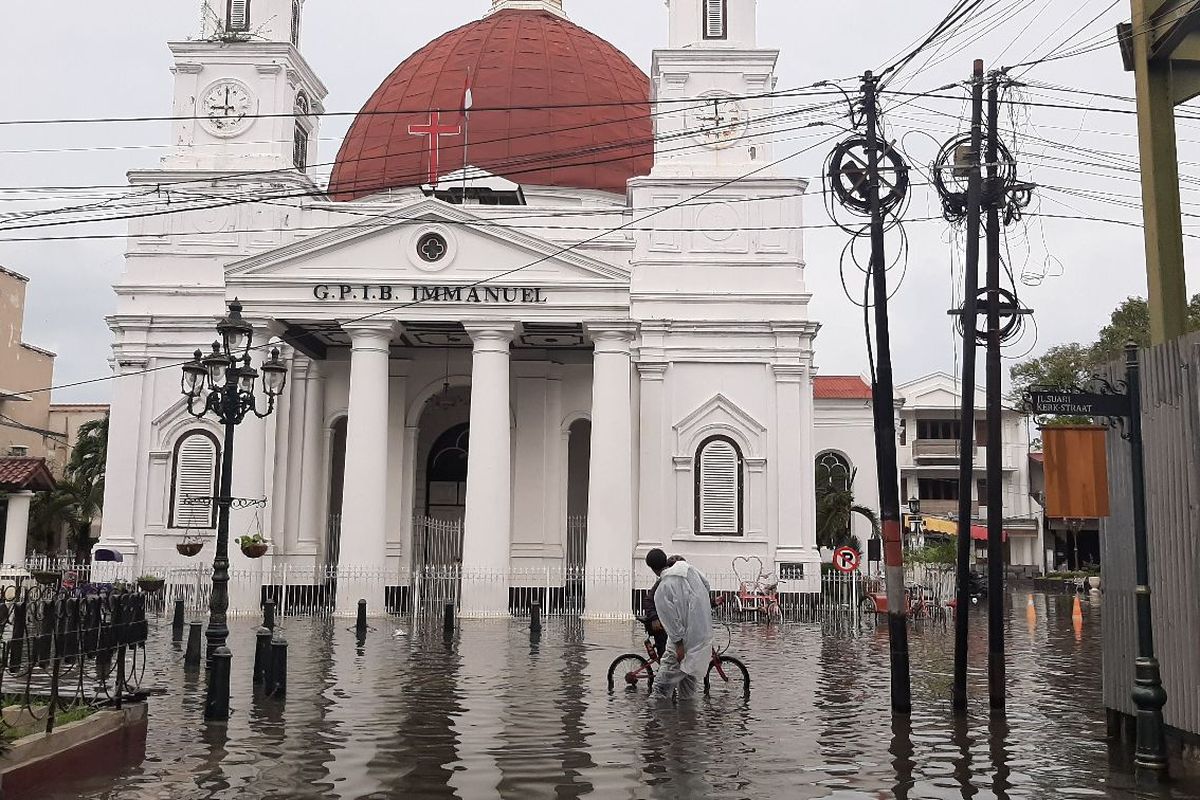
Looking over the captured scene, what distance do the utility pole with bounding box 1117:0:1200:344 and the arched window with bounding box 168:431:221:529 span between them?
26.4 m

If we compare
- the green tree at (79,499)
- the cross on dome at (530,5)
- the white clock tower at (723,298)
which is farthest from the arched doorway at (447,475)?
the cross on dome at (530,5)

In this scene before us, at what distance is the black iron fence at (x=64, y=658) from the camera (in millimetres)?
8789

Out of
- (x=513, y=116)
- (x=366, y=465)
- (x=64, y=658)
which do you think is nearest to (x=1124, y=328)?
(x=513, y=116)

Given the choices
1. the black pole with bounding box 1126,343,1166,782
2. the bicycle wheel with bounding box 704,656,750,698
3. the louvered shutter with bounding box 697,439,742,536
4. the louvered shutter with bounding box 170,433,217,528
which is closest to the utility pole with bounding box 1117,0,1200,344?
the black pole with bounding box 1126,343,1166,782

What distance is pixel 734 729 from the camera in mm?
11484

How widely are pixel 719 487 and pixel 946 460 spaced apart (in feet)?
105

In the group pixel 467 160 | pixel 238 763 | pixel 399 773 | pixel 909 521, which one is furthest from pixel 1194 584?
pixel 909 521

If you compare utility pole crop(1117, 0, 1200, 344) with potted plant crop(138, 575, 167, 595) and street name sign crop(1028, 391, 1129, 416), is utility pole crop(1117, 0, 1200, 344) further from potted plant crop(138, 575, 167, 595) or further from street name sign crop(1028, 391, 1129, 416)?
potted plant crop(138, 575, 167, 595)

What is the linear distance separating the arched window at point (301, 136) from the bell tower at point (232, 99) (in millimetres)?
1473

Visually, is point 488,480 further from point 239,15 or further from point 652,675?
point 239,15

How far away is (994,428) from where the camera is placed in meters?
12.6

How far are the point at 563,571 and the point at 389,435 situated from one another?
21.2 ft

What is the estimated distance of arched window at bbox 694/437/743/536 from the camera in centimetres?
3228

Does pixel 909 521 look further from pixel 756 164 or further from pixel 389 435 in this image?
pixel 389 435
